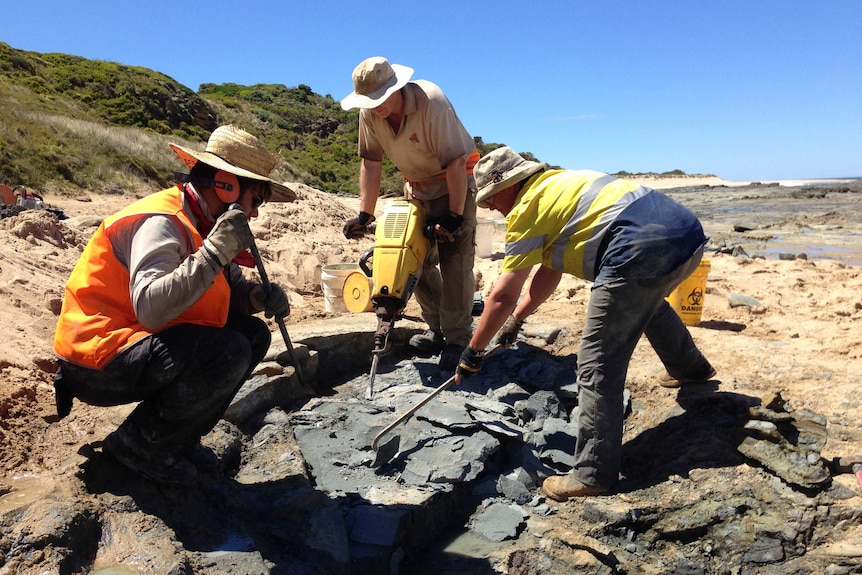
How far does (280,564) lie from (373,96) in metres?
2.51

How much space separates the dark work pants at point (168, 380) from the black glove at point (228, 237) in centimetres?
34

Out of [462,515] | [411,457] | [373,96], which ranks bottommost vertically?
[462,515]

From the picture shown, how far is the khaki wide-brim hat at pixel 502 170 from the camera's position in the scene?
2879 millimetres

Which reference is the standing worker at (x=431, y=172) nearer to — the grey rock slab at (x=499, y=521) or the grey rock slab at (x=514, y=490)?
the grey rock slab at (x=514, y=490)

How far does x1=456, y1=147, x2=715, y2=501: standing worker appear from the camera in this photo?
2.71 meters

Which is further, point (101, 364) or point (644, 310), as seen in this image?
point (644, 310)

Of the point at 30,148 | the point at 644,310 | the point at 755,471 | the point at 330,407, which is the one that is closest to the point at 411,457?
the point at 330,407

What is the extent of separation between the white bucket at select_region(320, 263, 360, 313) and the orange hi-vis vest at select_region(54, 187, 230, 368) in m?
3.13

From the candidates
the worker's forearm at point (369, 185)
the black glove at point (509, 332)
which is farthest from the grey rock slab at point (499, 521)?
the worker's forearm at point (369, 185)

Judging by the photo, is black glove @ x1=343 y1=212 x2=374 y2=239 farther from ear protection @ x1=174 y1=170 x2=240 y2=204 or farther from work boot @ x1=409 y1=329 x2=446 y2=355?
ear protection @ x1=174 y1=170 x2=240 y2=204

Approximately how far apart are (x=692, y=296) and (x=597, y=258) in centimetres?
231

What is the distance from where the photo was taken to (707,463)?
9.50 feet

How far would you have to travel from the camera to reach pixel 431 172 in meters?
3.94

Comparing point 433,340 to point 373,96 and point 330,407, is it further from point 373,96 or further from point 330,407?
point 373,96
